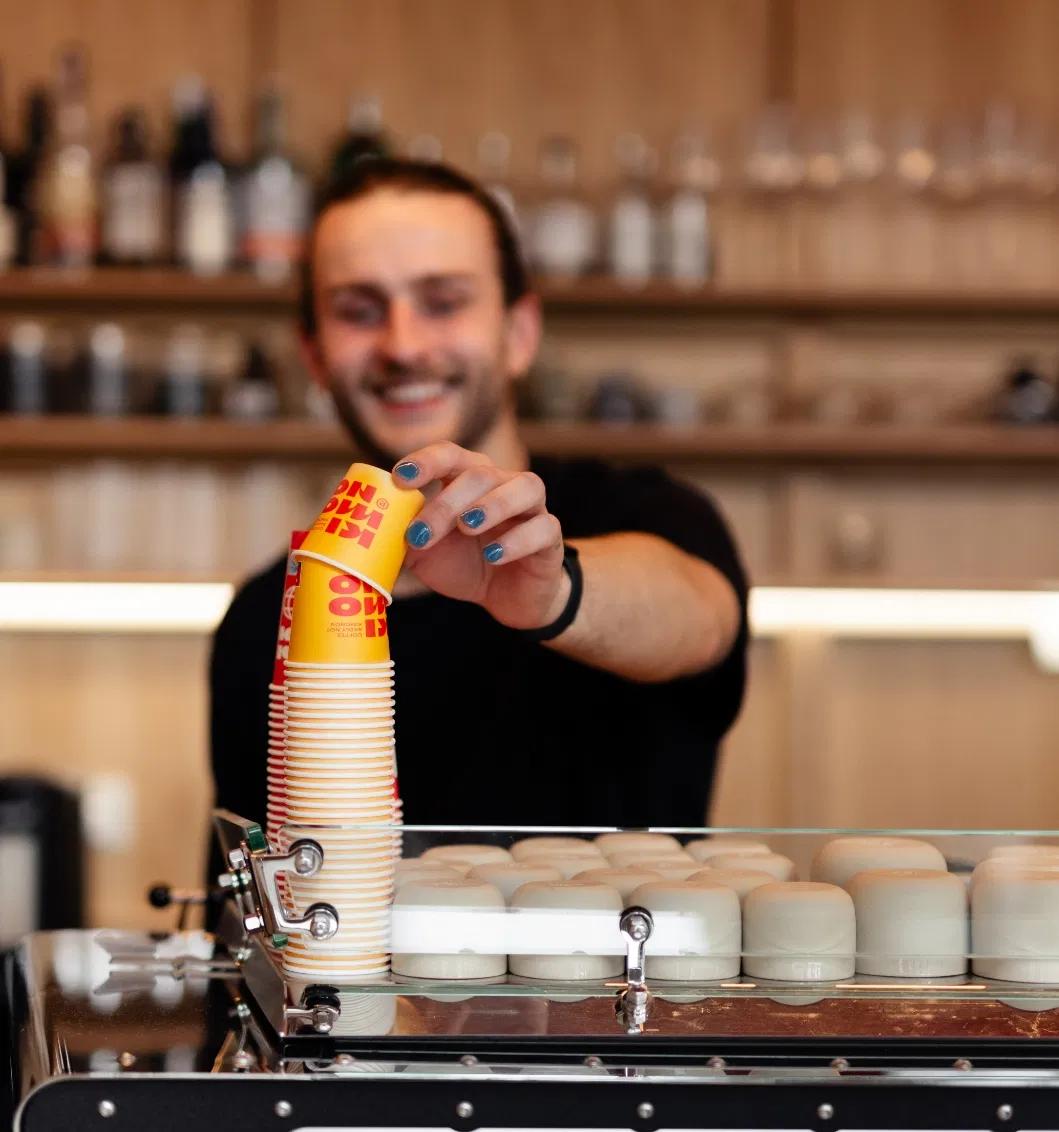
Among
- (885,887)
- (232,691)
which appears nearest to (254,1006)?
(885,887)

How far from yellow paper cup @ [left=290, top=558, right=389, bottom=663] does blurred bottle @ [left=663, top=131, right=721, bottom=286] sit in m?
1.96

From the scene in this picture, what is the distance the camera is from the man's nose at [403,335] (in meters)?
1.43

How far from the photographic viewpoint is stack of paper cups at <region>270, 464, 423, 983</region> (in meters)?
0.63

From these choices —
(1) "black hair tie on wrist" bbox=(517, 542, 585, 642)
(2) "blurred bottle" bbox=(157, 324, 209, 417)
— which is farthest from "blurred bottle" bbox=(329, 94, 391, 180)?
(1) "black hair tie on wrist" bbox=(517, 542, 585, 642)

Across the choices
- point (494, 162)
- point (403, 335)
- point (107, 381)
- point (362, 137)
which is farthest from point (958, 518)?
point (403, 335)

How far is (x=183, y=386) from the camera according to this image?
2.51 meters

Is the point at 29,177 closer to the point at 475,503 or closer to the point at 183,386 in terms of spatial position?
the point at 183,386

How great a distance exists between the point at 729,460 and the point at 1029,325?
0.56 meters

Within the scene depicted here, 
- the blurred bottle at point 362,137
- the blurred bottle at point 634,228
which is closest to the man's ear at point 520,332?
the blurred bottle at point 634,228

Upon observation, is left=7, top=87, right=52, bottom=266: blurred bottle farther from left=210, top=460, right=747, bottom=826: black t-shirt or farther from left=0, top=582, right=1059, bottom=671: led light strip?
left=210, top=460, right=747, bottom=826: black t-shirt

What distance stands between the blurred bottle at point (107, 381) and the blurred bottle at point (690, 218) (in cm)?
88

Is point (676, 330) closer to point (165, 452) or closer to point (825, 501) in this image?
point (825, 501)

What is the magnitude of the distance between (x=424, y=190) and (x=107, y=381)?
123cm

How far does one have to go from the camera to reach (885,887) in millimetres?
660
